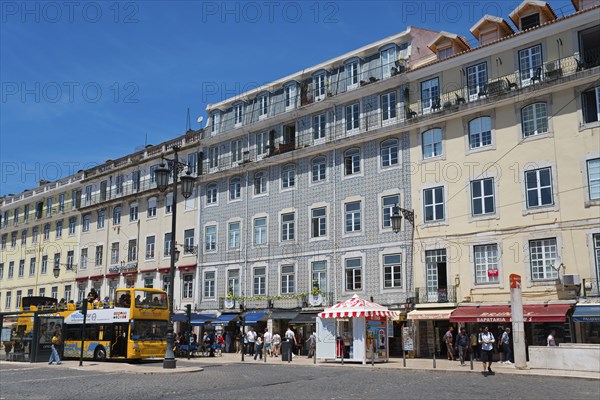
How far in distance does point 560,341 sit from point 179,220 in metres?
27.0

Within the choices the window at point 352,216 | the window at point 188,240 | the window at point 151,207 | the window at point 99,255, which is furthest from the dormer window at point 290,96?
the window at point 99,255

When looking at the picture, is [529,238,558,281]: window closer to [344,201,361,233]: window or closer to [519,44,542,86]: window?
[519,44,542,86]: window

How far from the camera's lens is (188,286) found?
43969 millimetres

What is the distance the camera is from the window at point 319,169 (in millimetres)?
37250

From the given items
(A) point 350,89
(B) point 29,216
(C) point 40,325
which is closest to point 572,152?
(A) point 350,89

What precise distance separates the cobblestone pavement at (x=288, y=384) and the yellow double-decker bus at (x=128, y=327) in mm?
4719

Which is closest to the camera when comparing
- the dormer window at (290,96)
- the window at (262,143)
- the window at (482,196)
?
the window at (482,196)

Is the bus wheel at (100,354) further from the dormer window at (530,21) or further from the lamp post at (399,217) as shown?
the dormer window at (530,21)

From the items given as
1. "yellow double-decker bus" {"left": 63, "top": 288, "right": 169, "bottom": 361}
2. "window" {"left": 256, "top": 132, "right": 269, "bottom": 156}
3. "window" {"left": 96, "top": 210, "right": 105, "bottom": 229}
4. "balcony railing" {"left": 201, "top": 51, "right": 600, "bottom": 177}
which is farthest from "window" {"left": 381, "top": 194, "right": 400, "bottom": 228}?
"window" {"left": 96, "top": 210, "right": 105, "bottom": 229}

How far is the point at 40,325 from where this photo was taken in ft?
96.8

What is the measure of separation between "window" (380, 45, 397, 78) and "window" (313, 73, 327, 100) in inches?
167

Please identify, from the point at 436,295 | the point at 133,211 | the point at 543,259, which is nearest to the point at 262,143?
the point at 133,211

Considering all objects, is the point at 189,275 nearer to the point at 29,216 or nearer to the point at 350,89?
the point at 350,89

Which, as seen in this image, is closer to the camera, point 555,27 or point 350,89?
point 555,27
